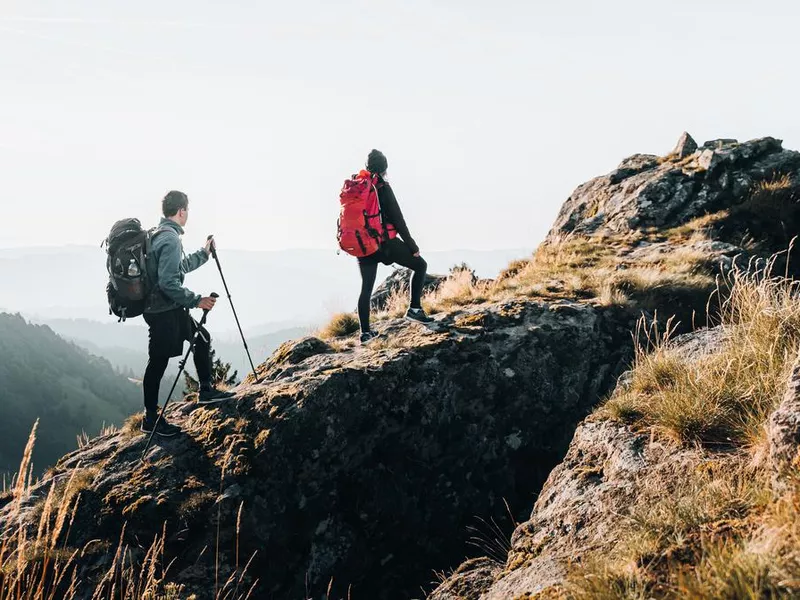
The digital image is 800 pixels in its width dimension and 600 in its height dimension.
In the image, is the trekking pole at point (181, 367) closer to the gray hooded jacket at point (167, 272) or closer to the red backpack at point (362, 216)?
the gray hooded jacket at point (167, 272)

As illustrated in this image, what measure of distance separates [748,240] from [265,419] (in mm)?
11172

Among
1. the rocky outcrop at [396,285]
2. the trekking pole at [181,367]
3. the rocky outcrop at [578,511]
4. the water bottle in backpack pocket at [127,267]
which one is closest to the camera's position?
the rocky outcrop at [578,511]

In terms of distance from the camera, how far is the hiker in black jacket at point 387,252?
8.90 meters

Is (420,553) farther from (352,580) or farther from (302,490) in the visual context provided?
(302,490)

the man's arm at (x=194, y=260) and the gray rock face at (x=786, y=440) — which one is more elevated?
the man's arm at (x=194, y=260)

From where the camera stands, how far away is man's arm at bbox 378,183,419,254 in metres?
8.90

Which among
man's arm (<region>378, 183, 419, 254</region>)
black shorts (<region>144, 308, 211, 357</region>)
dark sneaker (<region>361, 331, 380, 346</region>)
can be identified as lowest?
dark sneaker (<region>361, 331, 380, 346</region>)

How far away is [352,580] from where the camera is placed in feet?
19.3

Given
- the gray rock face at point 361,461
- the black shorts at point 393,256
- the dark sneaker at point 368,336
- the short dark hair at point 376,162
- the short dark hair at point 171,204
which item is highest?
the short dark hair at point 376,162

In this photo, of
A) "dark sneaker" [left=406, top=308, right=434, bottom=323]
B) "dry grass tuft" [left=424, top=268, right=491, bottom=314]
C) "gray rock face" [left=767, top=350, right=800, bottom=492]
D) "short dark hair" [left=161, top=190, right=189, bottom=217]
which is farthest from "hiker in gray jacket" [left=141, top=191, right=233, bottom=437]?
"gray rock face" [left=767, top=350, right=800, bottom=492]

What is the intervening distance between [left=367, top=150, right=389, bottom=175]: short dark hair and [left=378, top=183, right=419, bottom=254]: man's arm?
0.81 ft

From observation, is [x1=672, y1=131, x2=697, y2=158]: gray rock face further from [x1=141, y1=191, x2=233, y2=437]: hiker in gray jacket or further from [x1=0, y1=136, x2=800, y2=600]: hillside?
[x1=141, y1=191, x2=233, y2=437]: hiker in gray jacket

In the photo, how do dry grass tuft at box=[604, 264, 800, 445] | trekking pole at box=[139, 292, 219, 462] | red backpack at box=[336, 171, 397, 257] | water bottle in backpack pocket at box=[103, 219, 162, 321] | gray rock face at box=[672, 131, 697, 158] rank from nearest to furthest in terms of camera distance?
dry grass tuft at box=[604, 264, 800, 445]
trekking pole at box=[139, 292, 219, 462]
water bottle in backpack pocket at box=[103, 219, 162, 321]
red backpack at box=[336, 171, 397, 257]
gray rock face at box=[672, 131, 697, 158]

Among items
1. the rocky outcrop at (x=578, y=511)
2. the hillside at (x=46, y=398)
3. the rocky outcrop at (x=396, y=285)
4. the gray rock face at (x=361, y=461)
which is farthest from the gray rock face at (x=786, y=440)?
the hillside at (x=46, y=398)
